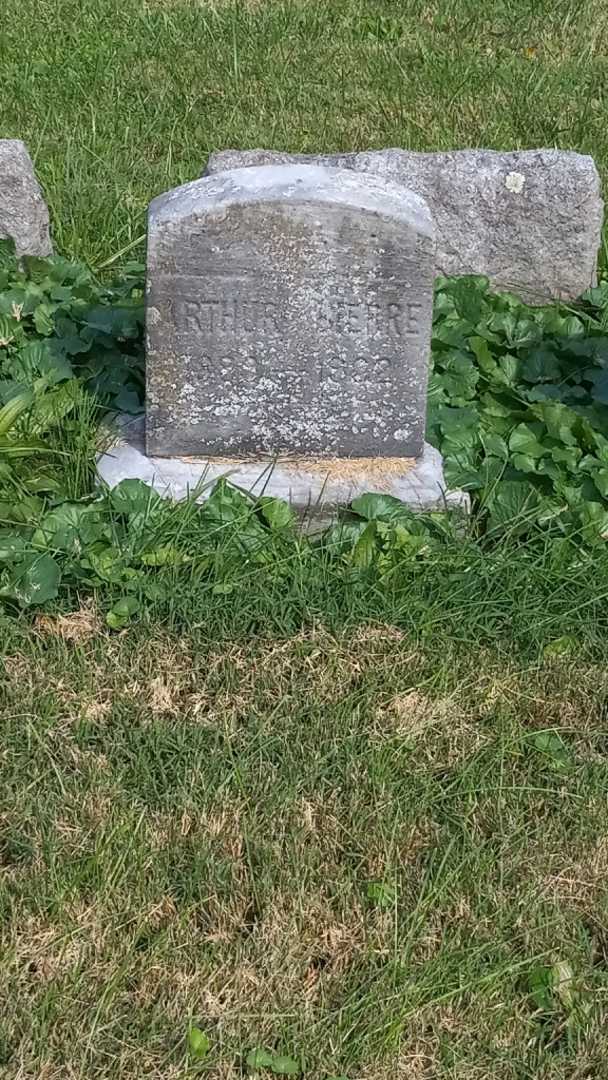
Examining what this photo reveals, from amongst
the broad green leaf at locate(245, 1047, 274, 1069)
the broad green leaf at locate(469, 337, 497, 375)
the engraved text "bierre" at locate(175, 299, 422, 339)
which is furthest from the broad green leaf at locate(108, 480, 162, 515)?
the broad green leaf at locate(245, 1047, 274, 1069)

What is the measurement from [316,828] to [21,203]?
8.38 ft

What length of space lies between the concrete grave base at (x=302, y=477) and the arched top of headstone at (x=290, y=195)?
0.63 meters

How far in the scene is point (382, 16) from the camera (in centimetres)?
680

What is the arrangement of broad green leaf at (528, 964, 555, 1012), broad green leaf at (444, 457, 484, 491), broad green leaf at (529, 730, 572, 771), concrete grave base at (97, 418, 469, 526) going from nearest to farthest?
broad green leaf at (528, 964, 555, 1012), broad green leaf at (529, 730, 572, 771), concrete grave base at (97, 418, 469, 526), broad green leaf at (444, 457, 484, 491)

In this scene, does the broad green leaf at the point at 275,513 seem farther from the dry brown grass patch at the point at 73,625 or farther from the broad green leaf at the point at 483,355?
the broad green leaf at the point at 483,355

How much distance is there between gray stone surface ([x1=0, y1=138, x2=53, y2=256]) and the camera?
14.0ft

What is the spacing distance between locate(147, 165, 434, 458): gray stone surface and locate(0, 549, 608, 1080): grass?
1.62 ft

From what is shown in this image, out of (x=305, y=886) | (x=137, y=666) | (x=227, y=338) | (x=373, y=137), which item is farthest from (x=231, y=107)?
(x=305, y=886)

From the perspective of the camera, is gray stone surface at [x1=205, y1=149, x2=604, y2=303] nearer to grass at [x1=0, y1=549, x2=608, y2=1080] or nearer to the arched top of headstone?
the arched top of headstone

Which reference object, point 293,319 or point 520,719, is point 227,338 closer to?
point 293,319

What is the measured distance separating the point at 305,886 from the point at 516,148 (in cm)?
402

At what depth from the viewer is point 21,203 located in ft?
14.2

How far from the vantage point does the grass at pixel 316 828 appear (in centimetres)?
228

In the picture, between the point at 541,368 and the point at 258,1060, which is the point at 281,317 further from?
the point at 258,1060
